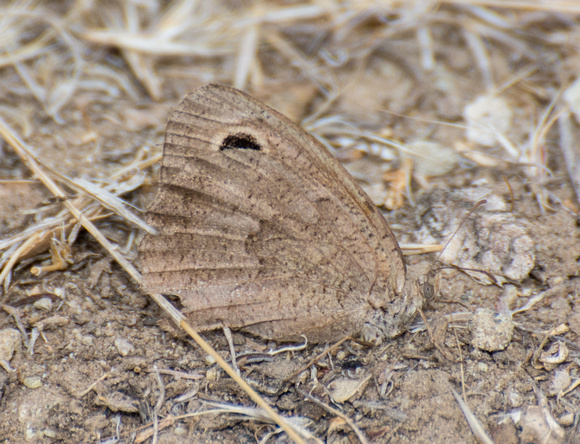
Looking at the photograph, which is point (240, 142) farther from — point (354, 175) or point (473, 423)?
point (473, 423)

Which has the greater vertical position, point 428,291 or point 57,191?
point 57,191

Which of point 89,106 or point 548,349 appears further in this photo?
point 89,106

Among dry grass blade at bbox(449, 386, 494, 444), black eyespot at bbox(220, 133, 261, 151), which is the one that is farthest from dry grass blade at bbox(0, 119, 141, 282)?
dry grass blade at bbox(449, 386, 494, 444)

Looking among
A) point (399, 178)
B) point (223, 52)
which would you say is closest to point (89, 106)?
point (223, 52)

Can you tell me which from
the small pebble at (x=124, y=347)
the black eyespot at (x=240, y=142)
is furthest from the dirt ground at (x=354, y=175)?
the black eyespot at (x=240, y=142)

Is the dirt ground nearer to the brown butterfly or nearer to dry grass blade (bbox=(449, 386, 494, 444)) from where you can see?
dry grass blade (bbox=(449, 386, 494, 444))

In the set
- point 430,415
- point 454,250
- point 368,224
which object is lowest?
point 430,415

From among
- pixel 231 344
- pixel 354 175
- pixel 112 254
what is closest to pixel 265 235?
pixel 231 344

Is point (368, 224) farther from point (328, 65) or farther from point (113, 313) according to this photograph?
point (328, 65)
